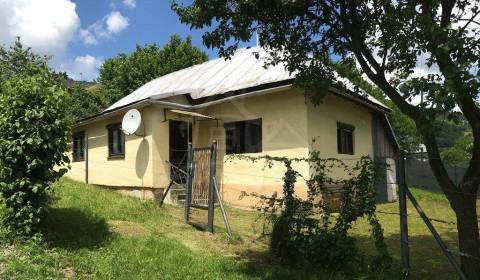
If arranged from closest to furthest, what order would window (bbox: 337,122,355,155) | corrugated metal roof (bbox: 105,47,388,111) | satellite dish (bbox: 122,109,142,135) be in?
satellite dish (bbox: 122,109,142,135) < corrugated metal roof (bbox: 105,47,388,111) < window (bbox: 337,122,355,155)

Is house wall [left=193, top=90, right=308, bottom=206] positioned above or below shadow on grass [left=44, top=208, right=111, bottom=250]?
above

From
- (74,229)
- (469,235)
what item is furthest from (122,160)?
(469,235)

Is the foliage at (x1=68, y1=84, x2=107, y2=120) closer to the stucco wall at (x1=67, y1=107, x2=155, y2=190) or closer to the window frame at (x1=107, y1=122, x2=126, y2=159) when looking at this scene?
the stucco wall at (x1=67, y1=107, x2=155, y2=190)

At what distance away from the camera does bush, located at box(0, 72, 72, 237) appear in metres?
6.75

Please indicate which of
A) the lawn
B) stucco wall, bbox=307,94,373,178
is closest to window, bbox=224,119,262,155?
stucco wall, bbox=307,94,373,178

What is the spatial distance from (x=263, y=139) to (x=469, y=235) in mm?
8222

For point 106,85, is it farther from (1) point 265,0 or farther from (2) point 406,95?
(2) point 406,95

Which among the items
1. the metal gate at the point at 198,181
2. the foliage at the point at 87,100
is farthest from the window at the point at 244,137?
the foliage at the point at 87,100

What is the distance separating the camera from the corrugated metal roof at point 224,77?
13.7 metres

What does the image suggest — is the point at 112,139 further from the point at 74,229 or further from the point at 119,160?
the point at 74,229

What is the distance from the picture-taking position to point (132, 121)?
13.8 m

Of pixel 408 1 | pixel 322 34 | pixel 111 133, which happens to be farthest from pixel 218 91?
pixel 408 1

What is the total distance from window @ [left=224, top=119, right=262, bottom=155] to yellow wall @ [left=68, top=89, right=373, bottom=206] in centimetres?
19

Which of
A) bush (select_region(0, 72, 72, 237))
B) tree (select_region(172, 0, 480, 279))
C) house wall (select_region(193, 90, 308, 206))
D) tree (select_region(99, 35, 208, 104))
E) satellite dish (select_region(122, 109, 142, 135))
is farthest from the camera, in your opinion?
tree (select_region(99, 35, 208, 104))
